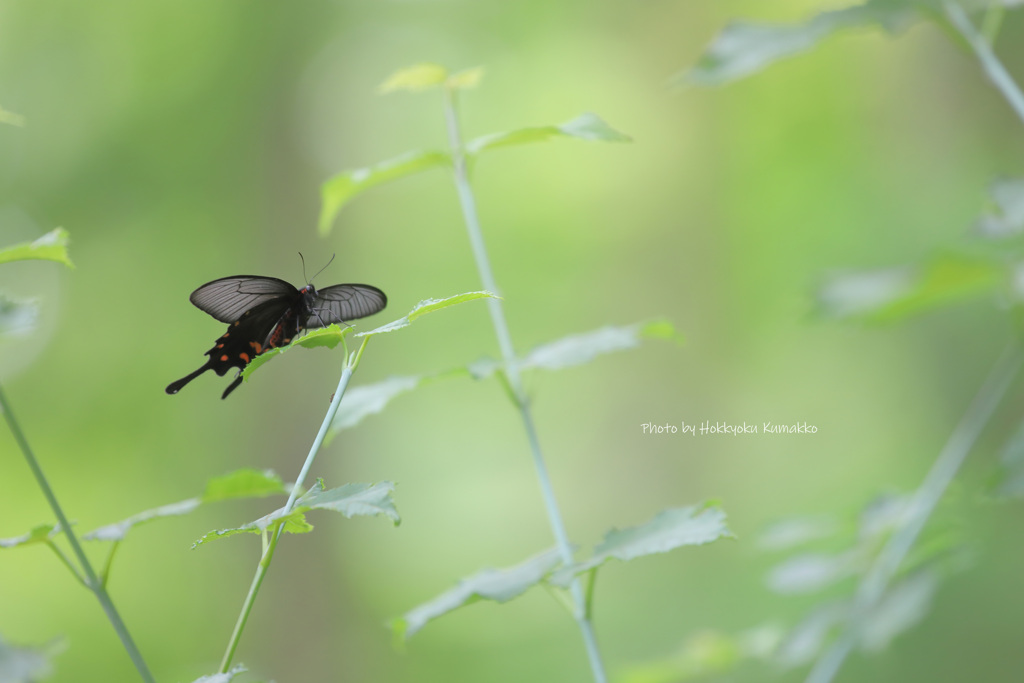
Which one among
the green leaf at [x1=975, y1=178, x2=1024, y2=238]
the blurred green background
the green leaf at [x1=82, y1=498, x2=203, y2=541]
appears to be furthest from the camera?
the blurred green background

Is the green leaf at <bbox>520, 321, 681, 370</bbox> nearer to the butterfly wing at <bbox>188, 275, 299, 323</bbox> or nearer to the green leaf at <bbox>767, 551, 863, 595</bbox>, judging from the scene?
the butterfly wing at <bbox>188, 275, 299, 323</bbox>

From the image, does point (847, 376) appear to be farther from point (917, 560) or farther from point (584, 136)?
point (584, 136)

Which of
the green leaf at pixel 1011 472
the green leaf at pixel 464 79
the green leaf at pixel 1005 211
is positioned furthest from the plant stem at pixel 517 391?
the green leaf at pixel 1005 211

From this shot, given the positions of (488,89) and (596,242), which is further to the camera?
(596,242)

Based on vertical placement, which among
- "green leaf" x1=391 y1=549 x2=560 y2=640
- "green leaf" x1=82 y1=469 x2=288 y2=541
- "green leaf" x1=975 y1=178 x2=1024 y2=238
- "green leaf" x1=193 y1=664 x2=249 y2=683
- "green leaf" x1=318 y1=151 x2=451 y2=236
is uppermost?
"green leaf" x1=318 y1=151 x2=451 y2=236

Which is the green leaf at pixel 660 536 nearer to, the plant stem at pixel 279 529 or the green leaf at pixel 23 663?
the plant stem at pixel 279 529

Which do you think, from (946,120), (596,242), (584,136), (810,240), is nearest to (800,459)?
(810,240)

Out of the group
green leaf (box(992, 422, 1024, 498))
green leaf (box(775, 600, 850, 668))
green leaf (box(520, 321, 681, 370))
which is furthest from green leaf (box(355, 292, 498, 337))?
green leaf (box(775, 600, 850, 668))
